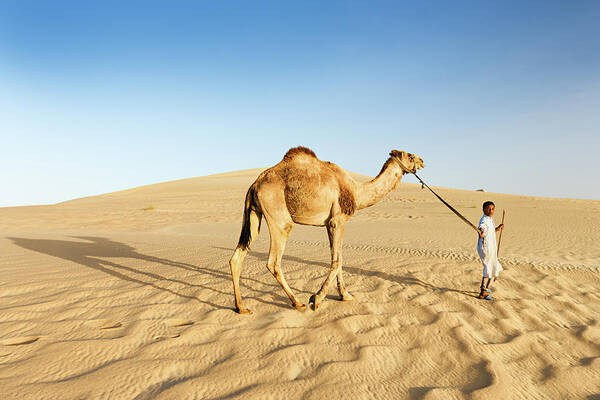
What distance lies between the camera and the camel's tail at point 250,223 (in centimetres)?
501

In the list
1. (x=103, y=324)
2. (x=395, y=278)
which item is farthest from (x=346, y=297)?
(x=103, y=324)

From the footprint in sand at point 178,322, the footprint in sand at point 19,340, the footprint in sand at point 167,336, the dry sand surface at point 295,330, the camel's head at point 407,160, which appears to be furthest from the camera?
the camel's head at point 407,160

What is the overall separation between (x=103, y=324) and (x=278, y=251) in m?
2.40

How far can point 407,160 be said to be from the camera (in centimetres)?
580

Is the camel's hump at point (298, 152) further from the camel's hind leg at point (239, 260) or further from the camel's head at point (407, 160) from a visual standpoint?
the camel's head at point (407, 160)

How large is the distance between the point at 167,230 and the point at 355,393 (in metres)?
15.6

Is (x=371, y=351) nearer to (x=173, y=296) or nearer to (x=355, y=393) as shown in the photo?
(x=355, y=393)

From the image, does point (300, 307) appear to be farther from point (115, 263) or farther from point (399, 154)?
point (115, 263)

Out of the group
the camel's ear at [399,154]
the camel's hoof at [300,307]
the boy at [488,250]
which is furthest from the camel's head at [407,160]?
the camel's hoof at [300,307]

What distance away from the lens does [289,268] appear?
7.52m

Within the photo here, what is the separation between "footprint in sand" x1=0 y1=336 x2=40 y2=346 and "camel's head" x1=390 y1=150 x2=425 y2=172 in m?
5.51

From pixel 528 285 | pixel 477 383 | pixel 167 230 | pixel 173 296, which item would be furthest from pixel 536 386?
pixel 167 230

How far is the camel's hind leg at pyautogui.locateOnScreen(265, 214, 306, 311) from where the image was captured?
15.7ft

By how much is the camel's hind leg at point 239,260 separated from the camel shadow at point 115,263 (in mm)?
244
